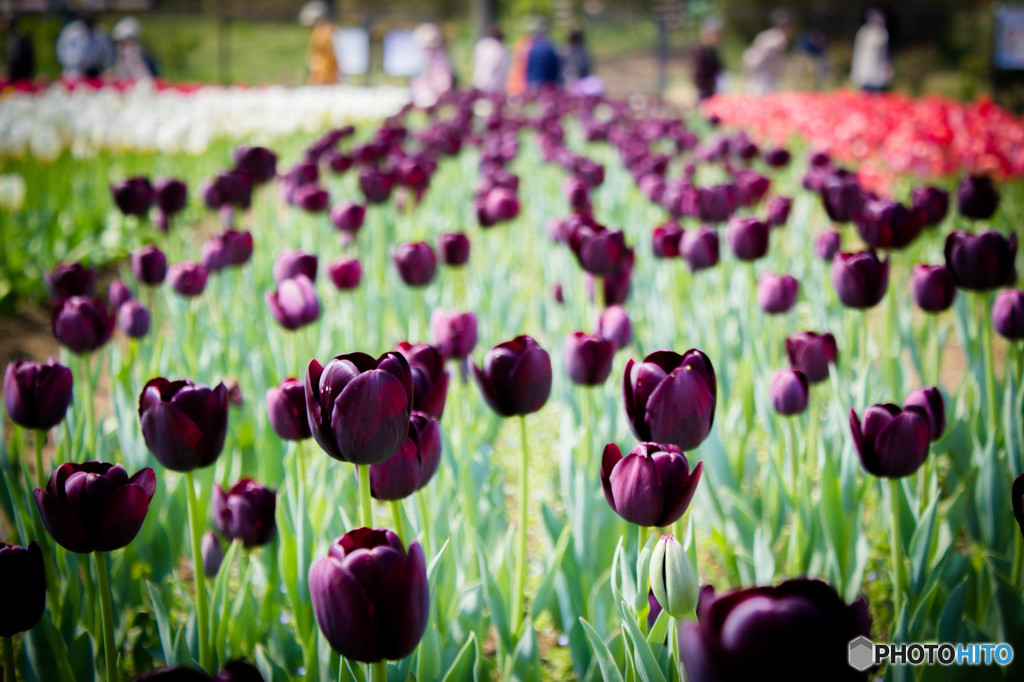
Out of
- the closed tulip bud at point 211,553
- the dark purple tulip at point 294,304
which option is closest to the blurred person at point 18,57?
the dark purple tulip at point 294,304

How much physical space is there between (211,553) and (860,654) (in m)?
1.18

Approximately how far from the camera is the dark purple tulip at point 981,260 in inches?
69.3

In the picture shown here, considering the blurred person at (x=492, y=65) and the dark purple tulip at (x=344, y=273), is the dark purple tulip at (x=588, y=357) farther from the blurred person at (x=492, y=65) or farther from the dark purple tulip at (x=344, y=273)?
the blurred person at (x=492, y=65)

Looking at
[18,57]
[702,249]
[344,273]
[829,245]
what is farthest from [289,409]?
[18,57]

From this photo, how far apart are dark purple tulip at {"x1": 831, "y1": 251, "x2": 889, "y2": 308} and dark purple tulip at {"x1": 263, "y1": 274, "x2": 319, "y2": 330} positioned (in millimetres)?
1289

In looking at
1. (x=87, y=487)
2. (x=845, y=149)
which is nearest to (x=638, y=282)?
(x=87, y=487)

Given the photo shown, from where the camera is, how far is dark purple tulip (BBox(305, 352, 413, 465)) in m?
0.94

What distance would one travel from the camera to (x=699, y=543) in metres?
2.02

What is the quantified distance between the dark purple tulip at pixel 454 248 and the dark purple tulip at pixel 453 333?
0.79 meters

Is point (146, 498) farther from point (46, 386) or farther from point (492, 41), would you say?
point (492, 41)

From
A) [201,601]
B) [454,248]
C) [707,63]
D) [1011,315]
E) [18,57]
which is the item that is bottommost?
[201,601]

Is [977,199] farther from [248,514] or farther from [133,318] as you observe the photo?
[133,318]

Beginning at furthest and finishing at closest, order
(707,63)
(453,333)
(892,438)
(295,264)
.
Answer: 1. (707,63)
2. (295,264)
3. (453,333)
4. (892,438)

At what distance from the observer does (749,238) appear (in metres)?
2.34
